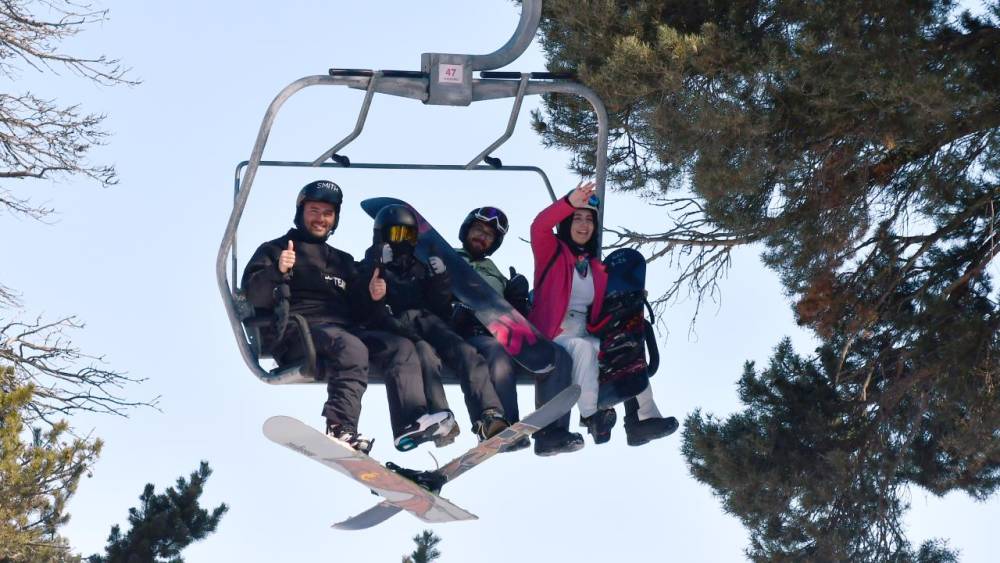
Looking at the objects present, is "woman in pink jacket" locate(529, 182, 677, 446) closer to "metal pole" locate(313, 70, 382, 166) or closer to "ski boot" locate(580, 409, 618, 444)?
"ski boot" locate(580, 409, 618, 444)

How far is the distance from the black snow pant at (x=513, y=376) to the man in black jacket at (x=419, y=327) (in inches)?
2.1

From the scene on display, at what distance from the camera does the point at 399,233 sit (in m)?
7.19

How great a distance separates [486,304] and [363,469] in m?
0.98

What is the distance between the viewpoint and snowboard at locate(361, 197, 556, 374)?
6.99m

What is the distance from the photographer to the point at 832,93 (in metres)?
8.38

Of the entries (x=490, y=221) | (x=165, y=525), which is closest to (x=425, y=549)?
(x=165, y=525)

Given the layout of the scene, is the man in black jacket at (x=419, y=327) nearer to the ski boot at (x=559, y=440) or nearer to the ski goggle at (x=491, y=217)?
the ski boot at (x=559, y=440)

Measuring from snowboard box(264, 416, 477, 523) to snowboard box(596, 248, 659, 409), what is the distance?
0.80m

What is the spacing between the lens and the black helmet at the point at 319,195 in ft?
23.1

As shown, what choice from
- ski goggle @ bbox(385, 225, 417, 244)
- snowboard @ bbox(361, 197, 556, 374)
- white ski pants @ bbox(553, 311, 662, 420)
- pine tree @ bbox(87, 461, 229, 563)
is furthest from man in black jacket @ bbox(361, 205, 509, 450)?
pine tree @ bbox(87, 461, 229, 563)

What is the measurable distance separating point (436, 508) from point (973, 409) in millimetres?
4401

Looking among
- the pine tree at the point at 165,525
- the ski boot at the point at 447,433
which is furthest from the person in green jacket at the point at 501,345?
the pine tree at the point at 165,525

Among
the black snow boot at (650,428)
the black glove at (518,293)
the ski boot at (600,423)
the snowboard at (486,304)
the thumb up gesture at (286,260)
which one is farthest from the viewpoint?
the black glove at (518,293)

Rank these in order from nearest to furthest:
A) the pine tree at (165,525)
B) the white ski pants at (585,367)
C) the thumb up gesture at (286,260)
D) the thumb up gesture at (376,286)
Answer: the thumb up gesture at (286,260) → the thumb up gesture at (376,286) → the white ski pants at (585,367) → the pine tree at (165,525)
